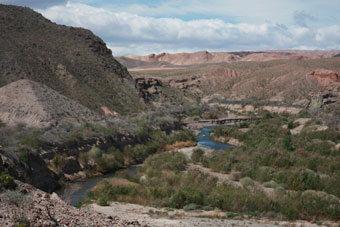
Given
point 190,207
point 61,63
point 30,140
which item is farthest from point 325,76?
point 190,207

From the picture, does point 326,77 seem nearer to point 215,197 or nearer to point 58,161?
point 58,161

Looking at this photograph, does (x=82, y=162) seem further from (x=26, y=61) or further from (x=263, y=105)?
(x=263, y=105)

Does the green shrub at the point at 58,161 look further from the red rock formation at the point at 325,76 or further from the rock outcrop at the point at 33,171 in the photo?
the red rock formation at the point at 325,76

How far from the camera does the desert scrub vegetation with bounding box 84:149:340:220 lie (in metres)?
20.5

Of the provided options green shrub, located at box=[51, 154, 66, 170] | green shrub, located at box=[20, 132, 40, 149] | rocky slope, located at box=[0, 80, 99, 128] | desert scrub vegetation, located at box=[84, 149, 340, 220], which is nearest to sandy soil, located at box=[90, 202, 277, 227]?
desert scrub vegetation, located at box=[84, 149, 340, 220]

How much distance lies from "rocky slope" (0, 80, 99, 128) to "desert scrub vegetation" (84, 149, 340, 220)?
1700cm

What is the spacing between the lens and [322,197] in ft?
72.2

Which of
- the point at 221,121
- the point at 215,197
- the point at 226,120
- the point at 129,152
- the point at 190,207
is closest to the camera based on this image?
the point at 190,207

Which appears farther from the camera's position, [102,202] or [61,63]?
[61,63]

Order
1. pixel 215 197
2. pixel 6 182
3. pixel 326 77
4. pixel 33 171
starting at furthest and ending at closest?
1. pixel 326 77
2. pixel 33 171
3. pixel 215 197
4. pixel 6 182

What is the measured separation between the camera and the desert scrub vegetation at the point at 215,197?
67.3 feet

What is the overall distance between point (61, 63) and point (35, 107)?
22.0 metres

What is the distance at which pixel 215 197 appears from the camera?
2173 centimetres

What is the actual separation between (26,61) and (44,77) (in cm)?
323
